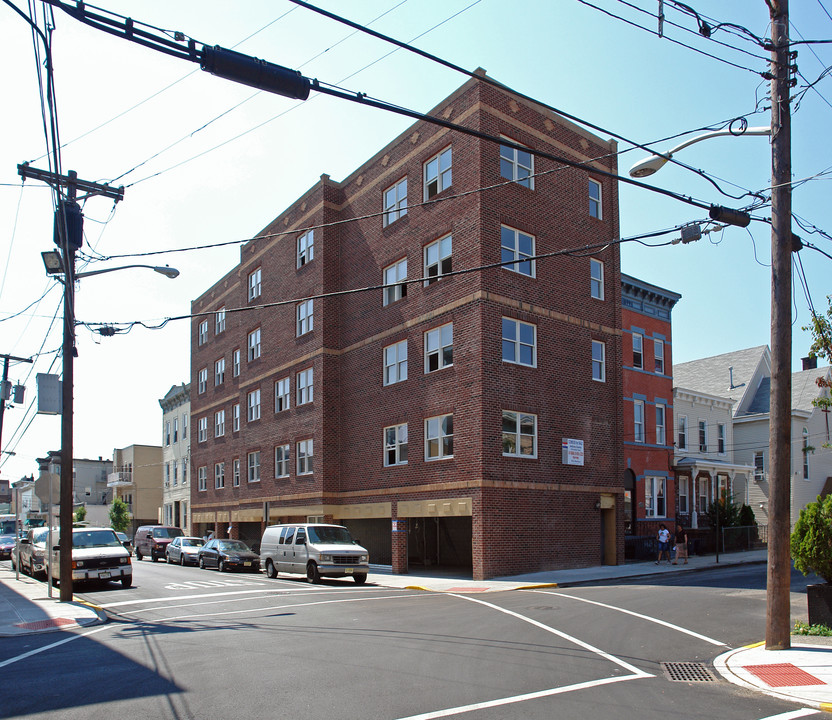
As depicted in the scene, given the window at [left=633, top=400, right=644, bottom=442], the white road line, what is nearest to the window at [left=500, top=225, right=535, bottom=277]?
the window at [left=633, top=400, right=644, bottom=442]

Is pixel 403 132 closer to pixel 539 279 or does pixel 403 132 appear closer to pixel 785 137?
pixel 539 279

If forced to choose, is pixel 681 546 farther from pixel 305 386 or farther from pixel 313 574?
pixel 305 386

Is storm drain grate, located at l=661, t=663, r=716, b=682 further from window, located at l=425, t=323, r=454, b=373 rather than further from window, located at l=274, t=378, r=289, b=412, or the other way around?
window, located at l=274, t=378, r=289, b=412

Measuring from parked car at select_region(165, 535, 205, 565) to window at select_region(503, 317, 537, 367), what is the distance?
54.4ft

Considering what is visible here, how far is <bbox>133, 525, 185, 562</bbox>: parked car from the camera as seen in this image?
3762 centimetres

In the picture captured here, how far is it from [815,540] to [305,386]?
25578 mm

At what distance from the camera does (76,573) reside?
20.9 metres

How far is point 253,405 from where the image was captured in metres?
41.0

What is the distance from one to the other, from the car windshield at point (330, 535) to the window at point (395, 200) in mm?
12173

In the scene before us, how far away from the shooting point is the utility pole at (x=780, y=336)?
10469 millimetres

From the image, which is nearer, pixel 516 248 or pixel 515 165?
pixel 516 248

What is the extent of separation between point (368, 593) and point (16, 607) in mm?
8310

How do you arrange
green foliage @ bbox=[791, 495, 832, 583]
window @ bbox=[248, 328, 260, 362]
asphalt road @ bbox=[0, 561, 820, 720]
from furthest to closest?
window @ bbox=[248, 328, 260, 362] < green foliage @ bbox=[791, 495, 832, 583] < asphalt road @ bbox=[0, 561, 820, 720]

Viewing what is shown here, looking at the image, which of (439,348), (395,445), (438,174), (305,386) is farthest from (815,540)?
(305,386)
